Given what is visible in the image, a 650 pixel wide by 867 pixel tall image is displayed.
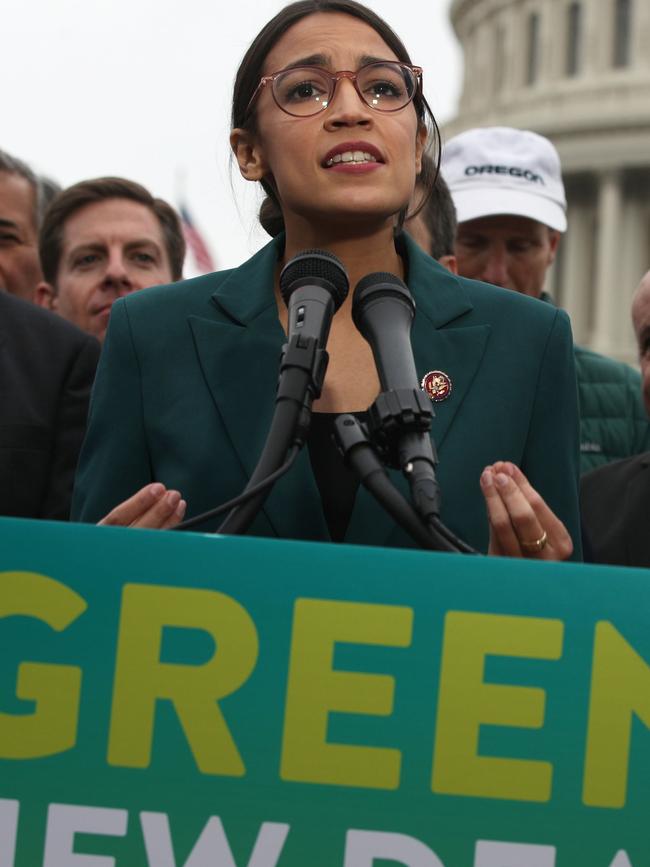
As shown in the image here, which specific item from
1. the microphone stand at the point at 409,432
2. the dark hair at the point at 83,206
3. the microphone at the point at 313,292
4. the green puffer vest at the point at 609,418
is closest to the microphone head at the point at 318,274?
the microphone at the point at 313,292

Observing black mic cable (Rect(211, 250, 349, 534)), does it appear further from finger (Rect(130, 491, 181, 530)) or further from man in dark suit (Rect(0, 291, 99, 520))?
man in dark suit (Rect(0, 291, 99, 520))

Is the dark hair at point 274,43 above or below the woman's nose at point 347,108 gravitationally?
above

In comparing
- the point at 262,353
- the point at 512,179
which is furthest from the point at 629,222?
the point at 262,353

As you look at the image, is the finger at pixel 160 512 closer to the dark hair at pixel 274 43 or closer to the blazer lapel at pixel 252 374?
the blazer lapel at pixel 252 374

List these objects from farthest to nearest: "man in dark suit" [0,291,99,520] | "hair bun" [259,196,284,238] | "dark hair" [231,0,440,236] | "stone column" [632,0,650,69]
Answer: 1. "stone column" [632,0,650,69]
2. "man in dark suit" [0,291,99,520]
3. "hair bun" [259,196,284,238]
4. "dark hair" [231,0,440,236]

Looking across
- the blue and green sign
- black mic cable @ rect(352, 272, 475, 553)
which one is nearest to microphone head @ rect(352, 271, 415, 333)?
black mic cable @ rect(352, 272, 475, 553)

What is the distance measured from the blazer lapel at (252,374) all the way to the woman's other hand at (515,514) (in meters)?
0.52

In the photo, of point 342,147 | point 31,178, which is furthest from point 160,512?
point 31,178

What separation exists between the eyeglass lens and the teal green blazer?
383 mm

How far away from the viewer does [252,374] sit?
3.05 meters

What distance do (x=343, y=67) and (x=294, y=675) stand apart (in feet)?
4.24

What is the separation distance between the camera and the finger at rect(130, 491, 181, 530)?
2.40 metres

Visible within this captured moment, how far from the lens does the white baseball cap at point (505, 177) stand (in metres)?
6.89

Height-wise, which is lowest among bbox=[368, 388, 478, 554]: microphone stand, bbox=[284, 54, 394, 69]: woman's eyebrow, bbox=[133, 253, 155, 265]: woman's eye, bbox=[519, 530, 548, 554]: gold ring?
bbox=[519, 530, 548, 554]: gold ring
